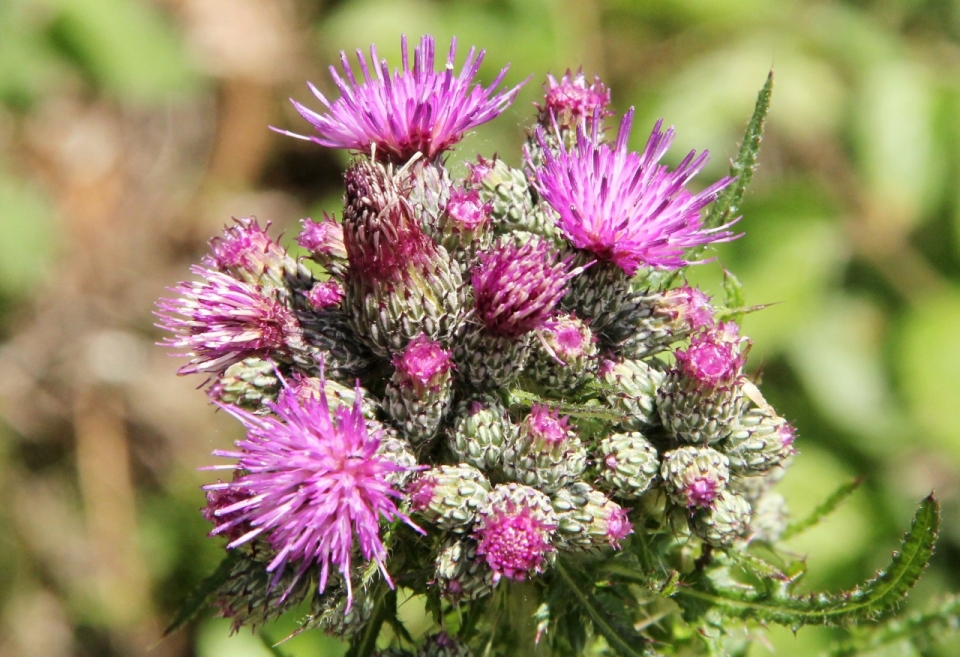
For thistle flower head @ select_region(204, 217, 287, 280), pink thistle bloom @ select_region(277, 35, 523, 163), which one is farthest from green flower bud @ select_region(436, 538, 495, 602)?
pink thistle bloom @ select_region(277, 35, 523, 163)

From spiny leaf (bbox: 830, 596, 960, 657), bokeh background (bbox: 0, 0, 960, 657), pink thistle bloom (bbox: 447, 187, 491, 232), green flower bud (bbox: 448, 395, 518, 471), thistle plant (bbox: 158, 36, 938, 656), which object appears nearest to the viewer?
thistle plant (bbox: 158, 36, 938, 656)

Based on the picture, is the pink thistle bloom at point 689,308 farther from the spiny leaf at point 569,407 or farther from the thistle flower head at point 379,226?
the thistle flower head at point 379,226

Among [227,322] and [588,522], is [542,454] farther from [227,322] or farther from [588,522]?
[227,322]

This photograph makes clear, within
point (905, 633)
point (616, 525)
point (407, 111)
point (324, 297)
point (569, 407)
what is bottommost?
point (905, 633)

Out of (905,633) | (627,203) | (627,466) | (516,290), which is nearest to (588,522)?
(627,466)

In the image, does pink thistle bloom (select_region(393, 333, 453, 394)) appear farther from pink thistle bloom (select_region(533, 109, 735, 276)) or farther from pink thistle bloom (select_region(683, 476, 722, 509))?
pink thistle bloom (select_region(683, 476, 722, 509))

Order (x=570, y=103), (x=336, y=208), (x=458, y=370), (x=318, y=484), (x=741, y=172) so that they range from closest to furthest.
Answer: (x=318, y=484), (x=458, y=370), (x=741, y=172), (x=570, y=103), (x=336, y=208)
